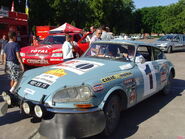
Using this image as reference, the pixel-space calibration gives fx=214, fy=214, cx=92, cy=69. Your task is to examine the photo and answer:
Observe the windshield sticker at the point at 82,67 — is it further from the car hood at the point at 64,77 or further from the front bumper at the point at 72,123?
the front bumper at the point at 72,123

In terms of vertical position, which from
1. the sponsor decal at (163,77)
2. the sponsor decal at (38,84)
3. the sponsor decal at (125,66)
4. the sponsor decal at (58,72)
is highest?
the sponsor decal at (125,66)

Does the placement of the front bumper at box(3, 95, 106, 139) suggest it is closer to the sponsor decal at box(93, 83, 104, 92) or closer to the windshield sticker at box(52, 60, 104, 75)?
the sponsor decal at box(93, 83, 104, 92)

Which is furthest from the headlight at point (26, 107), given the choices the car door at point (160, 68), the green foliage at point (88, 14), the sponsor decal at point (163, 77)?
the green foliage at point (88, 14)

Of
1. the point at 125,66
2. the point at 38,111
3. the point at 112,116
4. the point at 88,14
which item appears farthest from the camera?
the point at 88,14

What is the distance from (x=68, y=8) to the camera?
42.1 meters

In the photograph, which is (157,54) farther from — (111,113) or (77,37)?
(77,37)

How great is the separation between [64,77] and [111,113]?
40.8 inches

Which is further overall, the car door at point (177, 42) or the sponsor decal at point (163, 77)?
the car door at point (177, 42)

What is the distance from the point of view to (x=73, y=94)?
10.8 ft

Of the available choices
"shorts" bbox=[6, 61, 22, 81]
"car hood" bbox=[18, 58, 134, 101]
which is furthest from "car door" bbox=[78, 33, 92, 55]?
"car hood" bbox=[18, 58, 134, 101]

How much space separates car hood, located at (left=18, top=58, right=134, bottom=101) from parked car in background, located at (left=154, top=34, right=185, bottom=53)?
1506 cm

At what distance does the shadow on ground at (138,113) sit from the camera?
3.94 metres

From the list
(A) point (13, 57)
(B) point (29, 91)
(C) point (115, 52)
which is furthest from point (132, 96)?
(A) point (13, 57)

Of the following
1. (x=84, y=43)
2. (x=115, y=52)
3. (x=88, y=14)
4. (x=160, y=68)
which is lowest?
(x=160, y=68)
